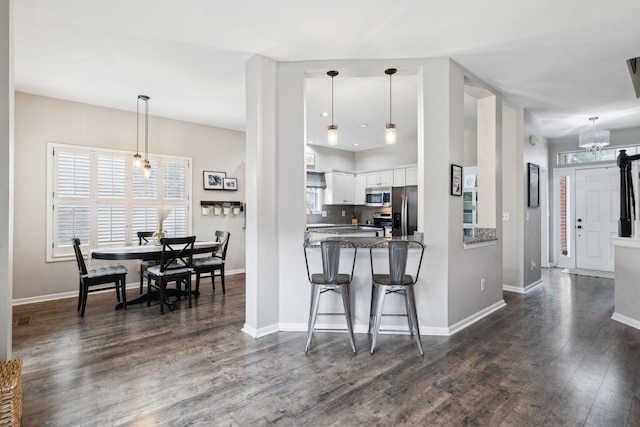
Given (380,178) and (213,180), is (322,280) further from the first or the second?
(380,178)

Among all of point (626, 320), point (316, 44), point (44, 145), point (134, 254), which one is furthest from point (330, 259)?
point (44, 145)

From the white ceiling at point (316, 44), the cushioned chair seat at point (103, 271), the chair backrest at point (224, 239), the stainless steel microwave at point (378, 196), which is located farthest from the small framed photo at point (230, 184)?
the stainless steel microwave at point (378, 196)

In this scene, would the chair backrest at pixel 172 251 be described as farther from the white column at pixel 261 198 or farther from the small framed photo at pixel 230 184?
the small framed photo at pixel 230 184

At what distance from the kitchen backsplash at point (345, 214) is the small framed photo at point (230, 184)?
1.86 m

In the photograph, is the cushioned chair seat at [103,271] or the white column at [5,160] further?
the cushioned chair seat at [103,271]

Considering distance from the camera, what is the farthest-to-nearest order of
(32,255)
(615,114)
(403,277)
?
(615,114) → (32,255) → (403,277)

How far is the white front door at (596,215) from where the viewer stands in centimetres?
618

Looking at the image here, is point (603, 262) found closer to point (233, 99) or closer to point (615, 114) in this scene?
point (615, 114)

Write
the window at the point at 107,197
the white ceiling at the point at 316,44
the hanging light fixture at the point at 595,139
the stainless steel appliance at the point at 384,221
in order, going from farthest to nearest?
the stainless steel appliance at the point at 384,221, the hanging light fixture at the point at 595,139, the window at the point at 107,197, the white ceiling at the point at 316,44

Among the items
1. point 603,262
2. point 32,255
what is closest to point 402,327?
point 32,255

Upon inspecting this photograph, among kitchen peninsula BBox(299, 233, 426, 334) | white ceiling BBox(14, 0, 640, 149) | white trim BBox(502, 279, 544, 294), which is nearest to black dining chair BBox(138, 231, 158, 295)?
white ceiling BBox(14, 0, 640, 149)

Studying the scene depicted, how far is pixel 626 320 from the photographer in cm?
357

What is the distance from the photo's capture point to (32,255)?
434cm

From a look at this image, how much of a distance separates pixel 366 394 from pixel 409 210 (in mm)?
4611
